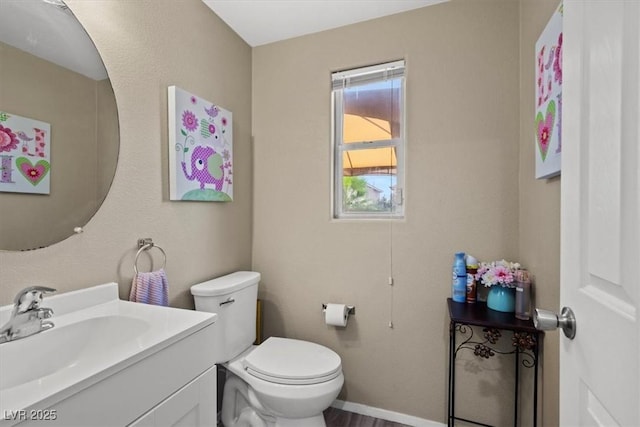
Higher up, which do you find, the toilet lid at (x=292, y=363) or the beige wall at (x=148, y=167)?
the beige wall at (x=148, y=167)

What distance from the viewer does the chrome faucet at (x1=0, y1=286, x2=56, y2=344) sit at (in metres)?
0.79

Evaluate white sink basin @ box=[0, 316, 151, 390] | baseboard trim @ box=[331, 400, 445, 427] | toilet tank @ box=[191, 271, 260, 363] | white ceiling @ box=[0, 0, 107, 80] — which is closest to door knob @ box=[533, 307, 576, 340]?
white sink basin @ box=[0, 316, 151, 390]

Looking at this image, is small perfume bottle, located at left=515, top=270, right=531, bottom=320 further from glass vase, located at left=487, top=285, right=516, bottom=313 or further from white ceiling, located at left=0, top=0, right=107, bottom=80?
white ceiling, located at left=0, top=0, right=107, bottom=80

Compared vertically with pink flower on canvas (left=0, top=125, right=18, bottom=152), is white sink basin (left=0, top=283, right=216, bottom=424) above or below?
below

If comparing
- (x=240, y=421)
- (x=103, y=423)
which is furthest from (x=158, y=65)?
(x=240, y=421)

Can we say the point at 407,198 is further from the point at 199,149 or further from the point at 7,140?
the point at 7,140

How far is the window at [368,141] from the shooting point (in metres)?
1.80

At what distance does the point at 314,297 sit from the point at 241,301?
1.61 ft

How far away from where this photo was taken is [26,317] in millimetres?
826

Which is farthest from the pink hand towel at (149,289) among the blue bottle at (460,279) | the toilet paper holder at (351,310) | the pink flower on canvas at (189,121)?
the blue bottle at (460,279)

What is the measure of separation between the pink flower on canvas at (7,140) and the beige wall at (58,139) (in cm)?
7

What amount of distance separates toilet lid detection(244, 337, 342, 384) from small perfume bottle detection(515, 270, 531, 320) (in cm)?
88

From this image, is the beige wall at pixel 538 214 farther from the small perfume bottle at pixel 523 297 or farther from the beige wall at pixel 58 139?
the beige wall at pixel 58 139

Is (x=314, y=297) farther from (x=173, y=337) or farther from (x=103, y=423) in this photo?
(x=103, y=423)
